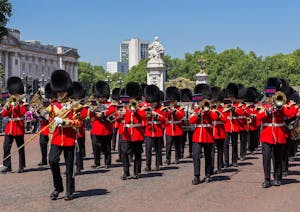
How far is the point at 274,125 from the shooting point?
1000 cm

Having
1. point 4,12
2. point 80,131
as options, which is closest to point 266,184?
point 80,131

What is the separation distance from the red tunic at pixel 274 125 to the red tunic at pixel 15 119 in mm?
5172

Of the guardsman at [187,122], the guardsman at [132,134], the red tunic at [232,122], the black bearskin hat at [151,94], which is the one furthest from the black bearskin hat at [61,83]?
the guardsman at [187,122]

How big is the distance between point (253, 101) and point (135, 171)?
796 centimetres

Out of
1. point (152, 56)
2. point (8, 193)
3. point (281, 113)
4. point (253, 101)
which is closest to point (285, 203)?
point (281, 113)

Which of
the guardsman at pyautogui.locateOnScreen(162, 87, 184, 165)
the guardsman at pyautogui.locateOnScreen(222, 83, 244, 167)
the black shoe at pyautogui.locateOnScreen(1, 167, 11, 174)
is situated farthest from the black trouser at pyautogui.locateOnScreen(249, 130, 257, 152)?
the black shoe at pyautogui.locateOnScreen(1, 167, 11, 174)

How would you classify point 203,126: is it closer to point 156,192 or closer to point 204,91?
point 204,91

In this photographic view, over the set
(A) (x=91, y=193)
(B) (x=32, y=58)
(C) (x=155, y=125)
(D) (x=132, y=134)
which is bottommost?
(A) (x=91, y=193)

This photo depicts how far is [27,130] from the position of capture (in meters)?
27.6

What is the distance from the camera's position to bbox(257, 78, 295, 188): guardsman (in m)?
9.75

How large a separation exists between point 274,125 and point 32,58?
347 ft

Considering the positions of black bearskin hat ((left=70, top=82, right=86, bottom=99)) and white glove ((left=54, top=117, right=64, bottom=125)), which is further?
black bearskin hat ((left=70, top=82, right=86, bottom=99))

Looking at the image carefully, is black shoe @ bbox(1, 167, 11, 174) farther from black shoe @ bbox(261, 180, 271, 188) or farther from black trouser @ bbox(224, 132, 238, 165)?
black shoe @ bbox(261, 180, 271, 188)

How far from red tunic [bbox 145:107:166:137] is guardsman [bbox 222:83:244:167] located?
4.74ft
